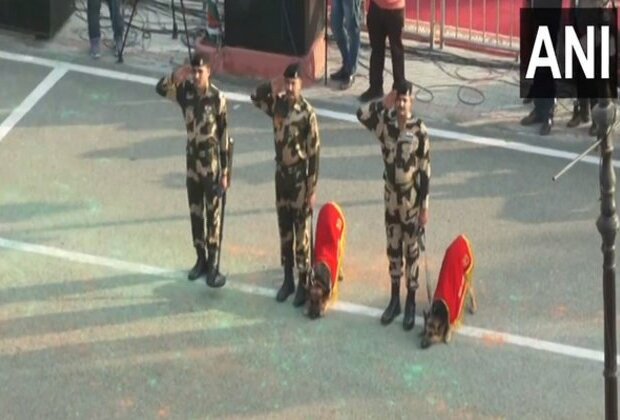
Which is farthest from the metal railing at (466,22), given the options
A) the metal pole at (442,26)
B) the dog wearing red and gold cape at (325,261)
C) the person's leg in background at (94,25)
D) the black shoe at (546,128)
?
the dog wearing red and gold cape at (325,261)

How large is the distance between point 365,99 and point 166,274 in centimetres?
380

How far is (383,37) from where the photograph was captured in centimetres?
1459

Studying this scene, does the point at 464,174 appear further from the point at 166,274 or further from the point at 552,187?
the point at 166,274

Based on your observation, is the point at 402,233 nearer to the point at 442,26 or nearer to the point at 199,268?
the point at 199,268

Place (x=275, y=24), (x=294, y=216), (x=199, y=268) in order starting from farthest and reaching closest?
(x=275, y=24) < (x=199, y=268) < (x=294, y=216)

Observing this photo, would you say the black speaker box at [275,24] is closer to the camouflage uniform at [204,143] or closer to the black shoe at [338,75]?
the black shoe at [338,75]

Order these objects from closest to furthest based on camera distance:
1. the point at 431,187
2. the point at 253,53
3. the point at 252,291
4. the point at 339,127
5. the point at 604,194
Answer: the point at 604,194, the point at 252,291, the point at 431,187, the point at 339,127, the point at 253,53

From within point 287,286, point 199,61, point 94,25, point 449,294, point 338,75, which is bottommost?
point 287,286

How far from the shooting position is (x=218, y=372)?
10531 millimetres

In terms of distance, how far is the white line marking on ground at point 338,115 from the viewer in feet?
45.6

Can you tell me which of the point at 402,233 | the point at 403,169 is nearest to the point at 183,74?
the point at 403,169

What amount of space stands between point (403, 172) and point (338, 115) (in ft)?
13.5

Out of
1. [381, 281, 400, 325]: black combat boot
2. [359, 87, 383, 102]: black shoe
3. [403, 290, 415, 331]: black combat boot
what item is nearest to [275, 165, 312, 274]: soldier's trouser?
[381, 281, 400, 325]: black combat boot

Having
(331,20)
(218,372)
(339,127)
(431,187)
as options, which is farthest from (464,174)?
(218,372)
